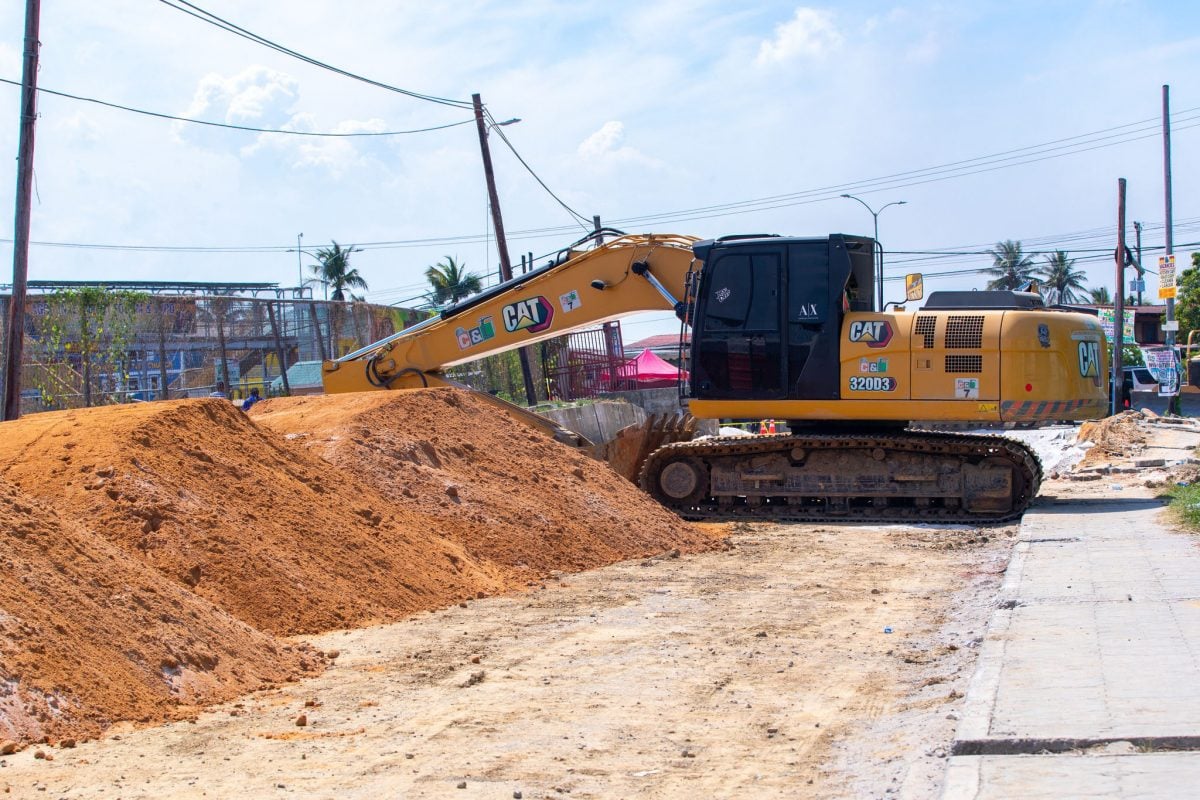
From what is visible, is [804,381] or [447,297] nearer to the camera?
[804,381]

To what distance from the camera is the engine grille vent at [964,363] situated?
48.5 feet

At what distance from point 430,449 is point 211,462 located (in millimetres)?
3274

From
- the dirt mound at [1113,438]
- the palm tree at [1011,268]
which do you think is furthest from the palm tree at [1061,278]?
the dirt mound at [1113,438]

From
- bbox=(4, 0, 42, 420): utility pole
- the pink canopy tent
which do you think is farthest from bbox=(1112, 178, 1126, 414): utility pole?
bbox=(4, 0, 42, 420): utility pole

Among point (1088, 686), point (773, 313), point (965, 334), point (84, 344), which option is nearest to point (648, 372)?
point (84, 344)

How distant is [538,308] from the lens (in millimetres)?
16203

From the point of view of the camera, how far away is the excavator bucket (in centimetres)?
1892

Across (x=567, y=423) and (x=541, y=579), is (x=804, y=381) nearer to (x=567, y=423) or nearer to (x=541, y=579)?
(x=541, y=579)

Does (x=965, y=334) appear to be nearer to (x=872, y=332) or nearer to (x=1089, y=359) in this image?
(x=872, y=332)

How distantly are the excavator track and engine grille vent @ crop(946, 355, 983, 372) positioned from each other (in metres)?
0.93

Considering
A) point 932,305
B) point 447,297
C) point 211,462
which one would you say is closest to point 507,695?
point 211,462

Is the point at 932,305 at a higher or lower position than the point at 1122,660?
higher

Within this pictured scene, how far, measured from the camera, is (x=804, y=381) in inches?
598

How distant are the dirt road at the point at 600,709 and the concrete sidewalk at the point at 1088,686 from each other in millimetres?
257
